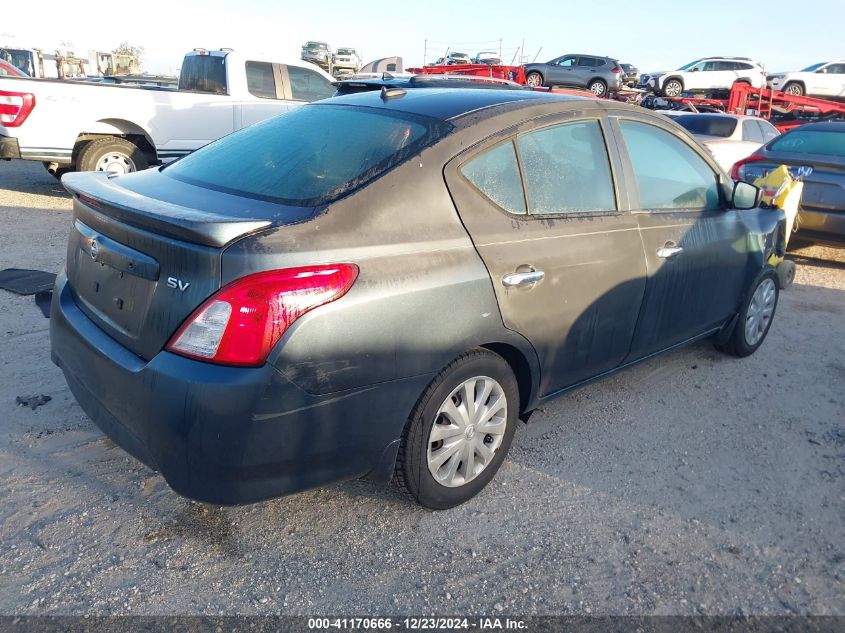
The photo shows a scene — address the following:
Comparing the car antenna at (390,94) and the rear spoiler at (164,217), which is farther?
the car antenna at (390,94)

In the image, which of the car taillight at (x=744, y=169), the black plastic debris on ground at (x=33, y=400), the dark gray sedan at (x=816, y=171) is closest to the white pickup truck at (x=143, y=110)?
the black plastic debris on ground at (x=33, y=400)

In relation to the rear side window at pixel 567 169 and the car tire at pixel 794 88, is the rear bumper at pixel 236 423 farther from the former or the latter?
the car tire at pixel 794 88

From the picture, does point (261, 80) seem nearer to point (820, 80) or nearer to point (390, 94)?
point (390, 94)

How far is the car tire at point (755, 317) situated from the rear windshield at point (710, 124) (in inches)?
287

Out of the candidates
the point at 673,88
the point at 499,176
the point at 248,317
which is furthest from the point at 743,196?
the point at 673,88

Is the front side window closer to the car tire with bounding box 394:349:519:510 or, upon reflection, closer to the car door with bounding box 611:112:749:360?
the car door with bounding box 611:112:749:360

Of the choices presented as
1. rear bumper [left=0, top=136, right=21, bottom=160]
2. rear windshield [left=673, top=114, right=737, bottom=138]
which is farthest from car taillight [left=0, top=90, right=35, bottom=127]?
rear windshield [left=673, top=114, right=737, bottom=138]

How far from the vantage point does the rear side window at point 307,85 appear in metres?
10.0

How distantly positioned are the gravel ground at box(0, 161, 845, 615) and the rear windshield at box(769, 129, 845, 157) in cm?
461

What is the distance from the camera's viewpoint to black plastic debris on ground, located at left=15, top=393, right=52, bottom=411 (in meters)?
3.61

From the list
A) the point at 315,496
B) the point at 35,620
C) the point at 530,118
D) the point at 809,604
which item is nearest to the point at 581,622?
the point at 809,604

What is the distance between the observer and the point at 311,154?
3.00 metres

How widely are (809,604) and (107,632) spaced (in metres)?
2.49

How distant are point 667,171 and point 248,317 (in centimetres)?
270
